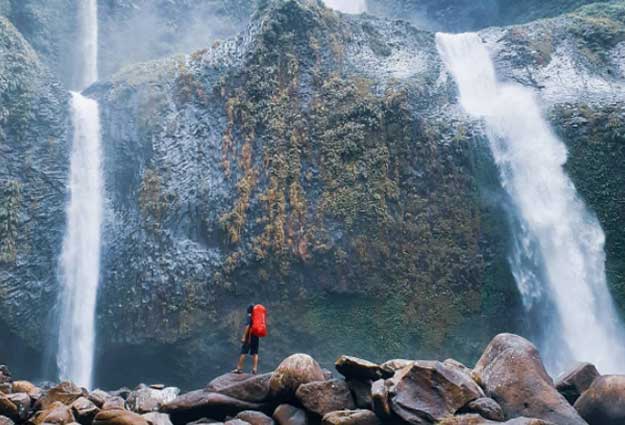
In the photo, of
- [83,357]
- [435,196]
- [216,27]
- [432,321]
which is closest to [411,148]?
[435,196]

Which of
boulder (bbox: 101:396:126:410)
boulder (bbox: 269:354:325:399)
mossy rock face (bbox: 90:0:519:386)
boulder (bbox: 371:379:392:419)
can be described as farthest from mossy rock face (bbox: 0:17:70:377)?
boulder (bbox: 371:379:392:419)

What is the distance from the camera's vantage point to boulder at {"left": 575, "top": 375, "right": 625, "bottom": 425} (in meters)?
7.30

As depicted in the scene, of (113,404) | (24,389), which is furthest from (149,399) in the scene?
(24,389)

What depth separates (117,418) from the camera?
25.7 feet

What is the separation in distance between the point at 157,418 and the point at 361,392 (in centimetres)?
303

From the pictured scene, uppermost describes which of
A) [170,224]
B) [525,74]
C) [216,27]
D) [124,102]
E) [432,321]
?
[216,27]

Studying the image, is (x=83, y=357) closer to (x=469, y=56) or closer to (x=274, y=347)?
(x=274, y=347)

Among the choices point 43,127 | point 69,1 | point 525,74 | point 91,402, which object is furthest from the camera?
point 69,1

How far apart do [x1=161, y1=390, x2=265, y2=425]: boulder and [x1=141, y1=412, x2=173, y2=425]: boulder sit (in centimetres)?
20

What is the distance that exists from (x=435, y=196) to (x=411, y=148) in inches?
71.2

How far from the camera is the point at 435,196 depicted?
702 inches

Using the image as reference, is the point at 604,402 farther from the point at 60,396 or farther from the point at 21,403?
the point at 21,403

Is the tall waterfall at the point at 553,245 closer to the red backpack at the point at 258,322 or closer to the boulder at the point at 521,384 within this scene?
the boulder at the point at 521,384

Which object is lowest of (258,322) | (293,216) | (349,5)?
(258,322)
